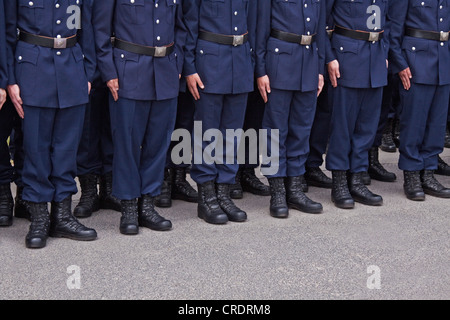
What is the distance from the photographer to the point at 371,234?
5.12m

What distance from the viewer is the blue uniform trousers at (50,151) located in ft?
15.4

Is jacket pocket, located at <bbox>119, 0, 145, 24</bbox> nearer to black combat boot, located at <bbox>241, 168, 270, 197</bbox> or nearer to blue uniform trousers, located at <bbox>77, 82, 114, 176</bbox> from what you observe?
blue uniform trousers, located at <bbox>77, 82, 114, 176</bbox>

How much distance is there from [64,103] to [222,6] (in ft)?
3.93

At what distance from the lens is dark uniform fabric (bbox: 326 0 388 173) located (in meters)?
5.63

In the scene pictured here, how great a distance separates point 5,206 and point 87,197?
554 mm

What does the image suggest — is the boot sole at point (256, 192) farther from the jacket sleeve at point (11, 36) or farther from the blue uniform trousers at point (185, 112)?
the jacket sleeve at point (11, 36)

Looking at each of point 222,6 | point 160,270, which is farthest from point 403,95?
point 160,270

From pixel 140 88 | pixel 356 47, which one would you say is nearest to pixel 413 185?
pixel 356 47

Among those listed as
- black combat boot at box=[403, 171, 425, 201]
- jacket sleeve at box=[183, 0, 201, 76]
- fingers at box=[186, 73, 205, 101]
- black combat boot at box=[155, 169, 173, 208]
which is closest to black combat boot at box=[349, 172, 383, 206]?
black combat boot at box=[403, 171, 425, 201]

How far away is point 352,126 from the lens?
5.80 metres

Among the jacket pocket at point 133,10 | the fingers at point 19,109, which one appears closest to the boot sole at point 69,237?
the fingers at point 19,109

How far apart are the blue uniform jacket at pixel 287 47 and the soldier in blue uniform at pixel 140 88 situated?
0.59 m

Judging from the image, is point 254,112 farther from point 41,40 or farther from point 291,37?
point 41,40

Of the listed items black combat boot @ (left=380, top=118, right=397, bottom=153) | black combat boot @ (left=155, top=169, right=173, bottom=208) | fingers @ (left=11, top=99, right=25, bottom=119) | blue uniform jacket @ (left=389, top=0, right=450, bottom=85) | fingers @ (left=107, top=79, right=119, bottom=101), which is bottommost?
black combat boot @ (left=380, top=118, right=397, bottom=153)
